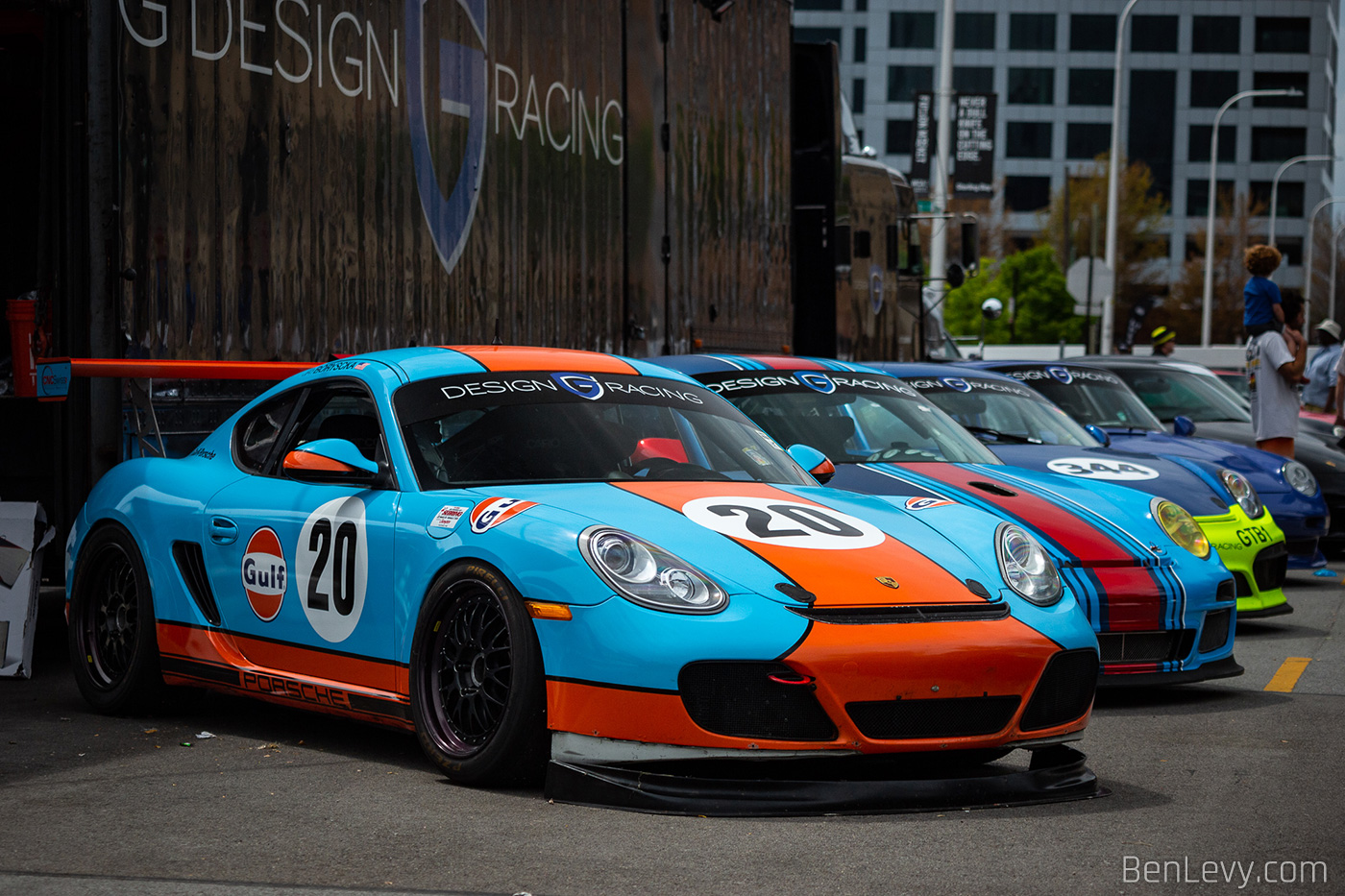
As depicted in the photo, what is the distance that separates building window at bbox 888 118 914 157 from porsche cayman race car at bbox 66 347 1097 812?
82.3 metres

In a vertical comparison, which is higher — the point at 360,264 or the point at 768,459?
the point at 360,264

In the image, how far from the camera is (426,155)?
8.34m

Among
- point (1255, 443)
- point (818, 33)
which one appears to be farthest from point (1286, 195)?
point (1255, 443)

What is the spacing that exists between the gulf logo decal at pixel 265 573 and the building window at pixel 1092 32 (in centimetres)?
8518

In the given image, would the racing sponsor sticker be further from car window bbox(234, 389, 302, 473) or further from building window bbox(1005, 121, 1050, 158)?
building window bbox(1005, 121, 1050, 158)

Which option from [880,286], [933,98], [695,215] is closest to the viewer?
[695,215]

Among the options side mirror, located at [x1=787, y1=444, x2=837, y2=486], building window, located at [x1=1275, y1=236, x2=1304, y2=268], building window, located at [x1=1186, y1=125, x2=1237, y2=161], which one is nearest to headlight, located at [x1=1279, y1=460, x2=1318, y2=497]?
side mirror, located at [x1=787, y1=444, x2=837, y2=486]

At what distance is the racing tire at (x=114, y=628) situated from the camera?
596 centimetres

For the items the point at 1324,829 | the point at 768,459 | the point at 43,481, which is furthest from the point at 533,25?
the point at 1324,829

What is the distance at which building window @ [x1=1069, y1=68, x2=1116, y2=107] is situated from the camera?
3371 inches

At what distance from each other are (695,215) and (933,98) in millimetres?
15389

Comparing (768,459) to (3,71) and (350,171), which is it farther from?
(3,71)
